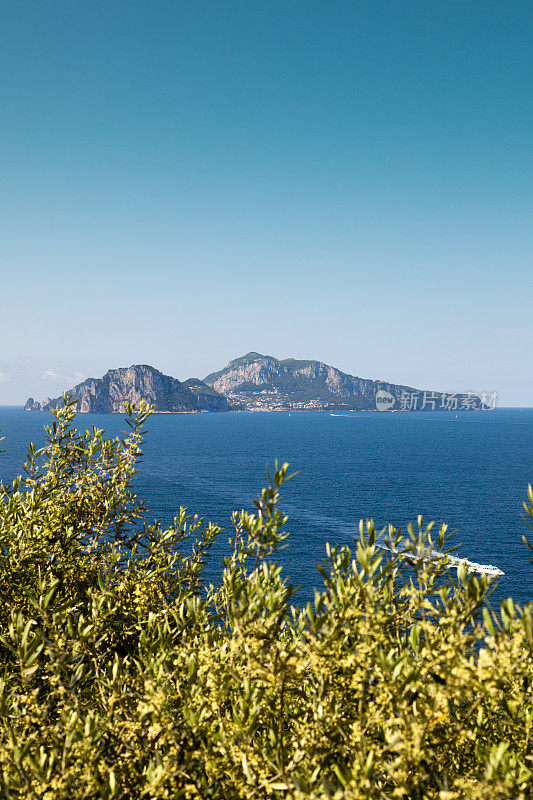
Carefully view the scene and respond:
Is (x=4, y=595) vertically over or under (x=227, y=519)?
over

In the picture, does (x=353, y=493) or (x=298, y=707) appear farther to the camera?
(x=353, y=493)

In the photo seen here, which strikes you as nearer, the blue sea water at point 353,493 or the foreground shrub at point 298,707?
the foreground shrub at point 298,707

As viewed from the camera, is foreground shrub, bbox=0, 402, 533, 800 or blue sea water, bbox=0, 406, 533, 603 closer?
foreground shrub, bbox=0, 402, 533, 800

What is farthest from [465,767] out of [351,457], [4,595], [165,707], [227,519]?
[351,457]

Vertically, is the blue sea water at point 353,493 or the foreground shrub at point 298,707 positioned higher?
the foreground shrub at point 298,707

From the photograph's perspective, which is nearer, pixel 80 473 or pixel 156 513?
pixel 80 473

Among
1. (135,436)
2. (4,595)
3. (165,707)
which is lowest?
(4,595)

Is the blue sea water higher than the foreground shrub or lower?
lower

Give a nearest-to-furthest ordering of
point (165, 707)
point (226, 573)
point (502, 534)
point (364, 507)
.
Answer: point (165, 707)
point (226, 573)
point (502, 534)
point (364, 507)

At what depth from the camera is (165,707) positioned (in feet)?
22.7

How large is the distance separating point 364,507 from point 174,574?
3679 inches

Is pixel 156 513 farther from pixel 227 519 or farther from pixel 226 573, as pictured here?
pixel 226 573

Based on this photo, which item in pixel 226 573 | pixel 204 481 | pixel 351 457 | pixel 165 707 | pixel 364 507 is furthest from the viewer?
pixel 351 457

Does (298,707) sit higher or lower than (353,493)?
higher
